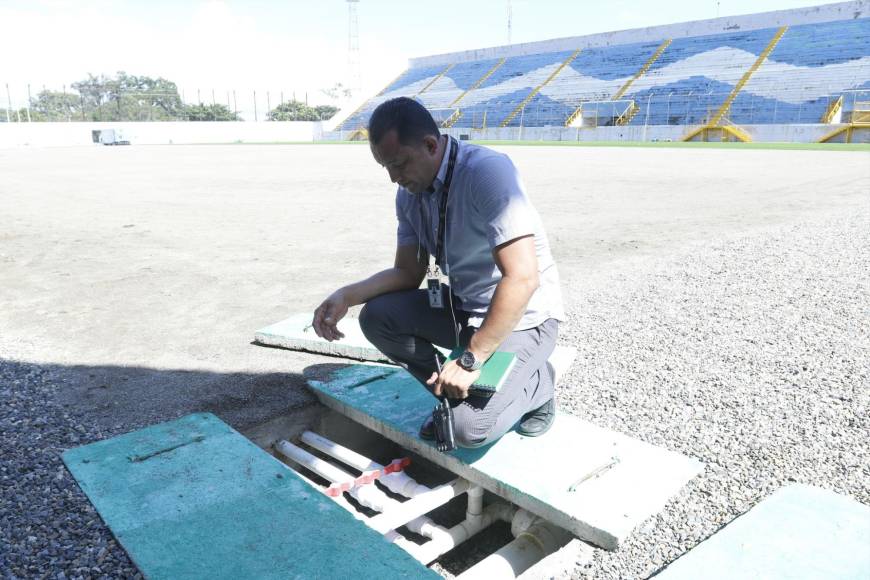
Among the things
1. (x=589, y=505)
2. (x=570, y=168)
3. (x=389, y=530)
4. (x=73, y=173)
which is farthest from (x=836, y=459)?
(x=73, y=173)

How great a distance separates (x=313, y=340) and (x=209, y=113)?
222 feet

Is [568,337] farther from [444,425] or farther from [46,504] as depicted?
[46,504]

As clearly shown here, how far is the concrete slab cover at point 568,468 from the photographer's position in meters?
2.14

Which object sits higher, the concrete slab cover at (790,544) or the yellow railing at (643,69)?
the yellow railing at (643,69)

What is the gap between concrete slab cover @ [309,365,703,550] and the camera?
7.02ft

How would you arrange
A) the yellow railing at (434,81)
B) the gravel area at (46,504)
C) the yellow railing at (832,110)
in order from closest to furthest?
the gravel area at (46,504), the yellow railing at (832,110), the yellow railing at (434,81)

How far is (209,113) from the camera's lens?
6506cm

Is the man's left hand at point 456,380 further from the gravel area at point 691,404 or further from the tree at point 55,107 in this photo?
the tree at point 55,107

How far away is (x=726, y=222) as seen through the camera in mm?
8375

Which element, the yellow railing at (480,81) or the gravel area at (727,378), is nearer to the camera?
the gravel area at (727,378)

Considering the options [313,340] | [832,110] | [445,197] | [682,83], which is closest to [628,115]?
[682,83]

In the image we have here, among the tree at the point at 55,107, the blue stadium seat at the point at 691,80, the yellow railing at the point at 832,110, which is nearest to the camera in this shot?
the yellow railing at the point at 832,110

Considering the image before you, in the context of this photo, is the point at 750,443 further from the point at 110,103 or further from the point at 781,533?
the point at 110,103

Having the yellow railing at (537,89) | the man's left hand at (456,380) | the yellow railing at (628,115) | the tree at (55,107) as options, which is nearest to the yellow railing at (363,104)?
the yellow railing at (537,89)
